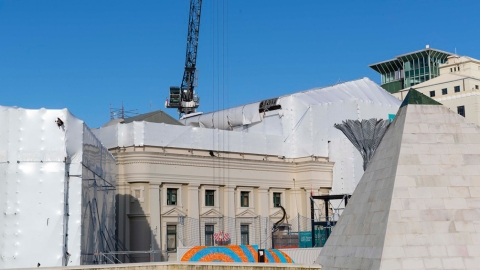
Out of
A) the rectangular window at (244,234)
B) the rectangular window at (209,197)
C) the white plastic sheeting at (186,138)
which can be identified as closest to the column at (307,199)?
the white plastic sheeting at (186,138)

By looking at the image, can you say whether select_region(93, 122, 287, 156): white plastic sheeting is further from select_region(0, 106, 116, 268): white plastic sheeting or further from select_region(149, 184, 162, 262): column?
select_region(0, 106, 116, 268): white plastic sheeting

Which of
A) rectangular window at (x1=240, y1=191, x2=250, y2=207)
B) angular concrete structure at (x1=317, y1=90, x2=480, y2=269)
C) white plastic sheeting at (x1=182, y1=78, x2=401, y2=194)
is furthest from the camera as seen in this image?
white plastic sheeting at (x1=182, y1=78, x2=401, y2=194)

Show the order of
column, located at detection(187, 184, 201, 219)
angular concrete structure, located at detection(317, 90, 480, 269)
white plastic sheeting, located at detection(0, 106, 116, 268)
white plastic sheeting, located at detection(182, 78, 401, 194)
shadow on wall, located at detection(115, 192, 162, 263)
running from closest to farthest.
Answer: angular concrete structure, located at detection(317, 90, 480, 269)
white plastic sheeting, located at detection(0, 106, 116, 268)
shadow on wall, located at detection(115, 192, 162, 263)
column, located at detection(187, 184, 201, 219)
white plastic sheeting, located at detection(182, 78, 401, 194)

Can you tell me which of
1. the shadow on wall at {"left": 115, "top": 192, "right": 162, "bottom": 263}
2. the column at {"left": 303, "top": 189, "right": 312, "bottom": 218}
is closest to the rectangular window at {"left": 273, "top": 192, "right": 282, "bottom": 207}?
the column at {"left": 303, "top": 189, "right": 312, "bottom": 218}

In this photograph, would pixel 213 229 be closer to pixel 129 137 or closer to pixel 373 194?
pixel 129 137

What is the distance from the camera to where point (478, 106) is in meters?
81.0

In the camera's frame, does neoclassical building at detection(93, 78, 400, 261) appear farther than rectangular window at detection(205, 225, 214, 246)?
No

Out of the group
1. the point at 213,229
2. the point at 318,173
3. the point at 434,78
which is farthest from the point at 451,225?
the point at 434,78

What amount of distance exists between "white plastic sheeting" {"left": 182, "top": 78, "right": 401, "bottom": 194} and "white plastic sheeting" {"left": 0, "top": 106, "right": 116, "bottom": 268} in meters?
37.8

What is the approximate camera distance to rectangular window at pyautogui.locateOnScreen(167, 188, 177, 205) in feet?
174

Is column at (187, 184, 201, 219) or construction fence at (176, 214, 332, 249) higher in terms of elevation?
column at (187, 184, 201, 219)

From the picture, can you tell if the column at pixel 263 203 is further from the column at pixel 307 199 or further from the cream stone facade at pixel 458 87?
the cream stone facade at pixel 458 87

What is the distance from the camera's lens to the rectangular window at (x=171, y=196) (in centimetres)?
5303

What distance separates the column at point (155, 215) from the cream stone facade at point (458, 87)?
43611mm
